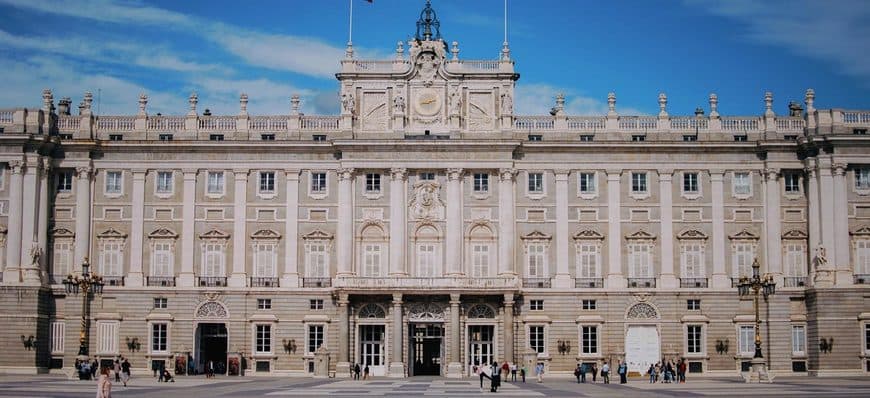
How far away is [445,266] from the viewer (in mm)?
74750

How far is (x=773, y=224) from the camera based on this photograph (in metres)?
74.9

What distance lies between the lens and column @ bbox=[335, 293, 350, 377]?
72.6 metres

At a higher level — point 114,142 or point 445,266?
point 114,142

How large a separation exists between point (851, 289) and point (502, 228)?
68.8ft

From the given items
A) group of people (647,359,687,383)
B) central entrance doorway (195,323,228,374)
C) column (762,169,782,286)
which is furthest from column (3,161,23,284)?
column (762,169,782,286)

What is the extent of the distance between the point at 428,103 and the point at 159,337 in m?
21.9

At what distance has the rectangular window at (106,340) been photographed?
7419 centimetres

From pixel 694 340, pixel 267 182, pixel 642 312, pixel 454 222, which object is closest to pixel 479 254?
pixel 454 222

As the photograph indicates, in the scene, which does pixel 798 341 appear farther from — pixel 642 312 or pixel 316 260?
pixel 316 260

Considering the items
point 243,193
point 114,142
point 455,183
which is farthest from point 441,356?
point 114,142

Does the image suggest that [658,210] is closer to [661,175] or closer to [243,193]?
[661,175]

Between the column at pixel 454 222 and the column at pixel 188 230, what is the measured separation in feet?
42.2

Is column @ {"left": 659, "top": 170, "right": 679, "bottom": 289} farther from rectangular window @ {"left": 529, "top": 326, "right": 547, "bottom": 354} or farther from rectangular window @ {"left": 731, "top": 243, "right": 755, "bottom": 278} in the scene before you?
rectangular window @ {"left": 529, "top": 326, "right": 547, "bottom": 354}

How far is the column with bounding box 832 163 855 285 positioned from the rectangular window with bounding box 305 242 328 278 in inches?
1219
